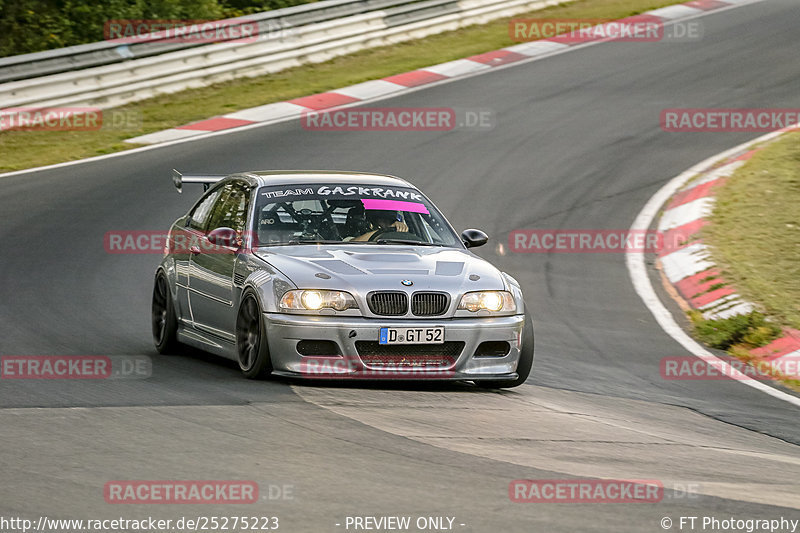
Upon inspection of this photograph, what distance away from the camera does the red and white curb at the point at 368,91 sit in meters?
19.8

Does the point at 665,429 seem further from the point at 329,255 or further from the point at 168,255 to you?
the point at 168,255

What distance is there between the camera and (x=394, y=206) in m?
9.45

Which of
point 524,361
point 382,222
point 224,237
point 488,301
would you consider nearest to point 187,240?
point 224,237

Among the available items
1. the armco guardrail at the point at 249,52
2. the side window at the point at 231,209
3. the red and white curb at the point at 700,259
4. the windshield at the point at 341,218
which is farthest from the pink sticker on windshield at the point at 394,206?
the armco guardrail at the point at 249,52

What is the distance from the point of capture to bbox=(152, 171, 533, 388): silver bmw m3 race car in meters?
8.07

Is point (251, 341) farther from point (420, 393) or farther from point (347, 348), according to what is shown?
point (420, 393)

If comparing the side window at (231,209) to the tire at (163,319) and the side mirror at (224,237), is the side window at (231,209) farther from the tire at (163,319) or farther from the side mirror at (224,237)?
the tire at (163,319)

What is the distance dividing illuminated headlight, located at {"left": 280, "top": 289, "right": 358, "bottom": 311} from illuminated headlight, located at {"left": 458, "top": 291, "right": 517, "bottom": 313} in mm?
738

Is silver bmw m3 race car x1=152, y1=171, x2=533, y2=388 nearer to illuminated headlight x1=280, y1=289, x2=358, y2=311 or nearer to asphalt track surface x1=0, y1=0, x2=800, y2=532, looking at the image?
illuminated headlight x1=280, y1=289, x2=358, y2=311

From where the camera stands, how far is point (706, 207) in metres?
15.3

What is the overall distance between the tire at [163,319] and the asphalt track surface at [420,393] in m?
0.18

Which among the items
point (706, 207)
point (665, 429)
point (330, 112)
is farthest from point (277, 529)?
point (330, 112)

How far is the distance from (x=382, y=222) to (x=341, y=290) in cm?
129

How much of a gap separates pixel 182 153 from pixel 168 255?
8.18 m
